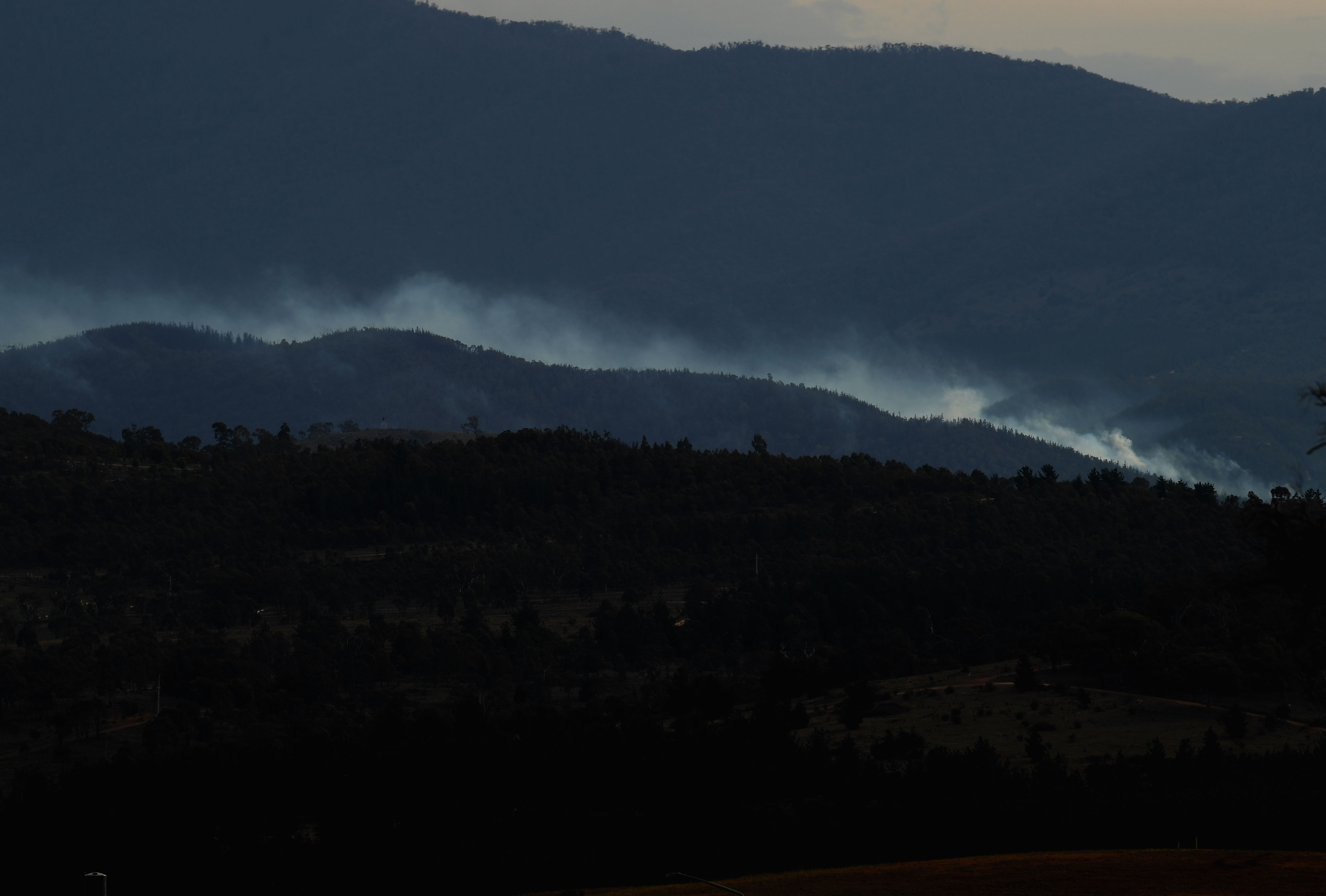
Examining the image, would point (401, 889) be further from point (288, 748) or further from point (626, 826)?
point (288, 748)

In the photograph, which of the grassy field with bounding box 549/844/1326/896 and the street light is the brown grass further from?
the street light

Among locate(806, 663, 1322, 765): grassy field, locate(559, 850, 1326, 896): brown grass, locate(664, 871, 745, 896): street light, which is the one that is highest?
locate(664, 871, 745, 896): street light

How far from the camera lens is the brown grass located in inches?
2378

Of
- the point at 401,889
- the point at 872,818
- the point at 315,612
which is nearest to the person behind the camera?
the point at 401,889

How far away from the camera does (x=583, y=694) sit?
13850 cm

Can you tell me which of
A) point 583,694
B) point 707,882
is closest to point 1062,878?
point 707,882

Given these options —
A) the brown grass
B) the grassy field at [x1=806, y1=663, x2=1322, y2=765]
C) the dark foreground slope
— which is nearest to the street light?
the brown grass

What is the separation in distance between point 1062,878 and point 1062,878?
0.04ft

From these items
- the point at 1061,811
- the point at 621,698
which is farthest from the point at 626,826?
the point at 621,698

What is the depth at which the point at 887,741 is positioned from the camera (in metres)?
100

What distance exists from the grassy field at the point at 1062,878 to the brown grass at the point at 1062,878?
0.06m

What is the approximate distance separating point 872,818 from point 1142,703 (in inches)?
1430

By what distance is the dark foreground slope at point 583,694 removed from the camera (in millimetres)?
76938

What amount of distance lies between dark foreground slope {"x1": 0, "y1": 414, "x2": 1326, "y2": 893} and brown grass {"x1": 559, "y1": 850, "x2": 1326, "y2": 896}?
358 centimetres
